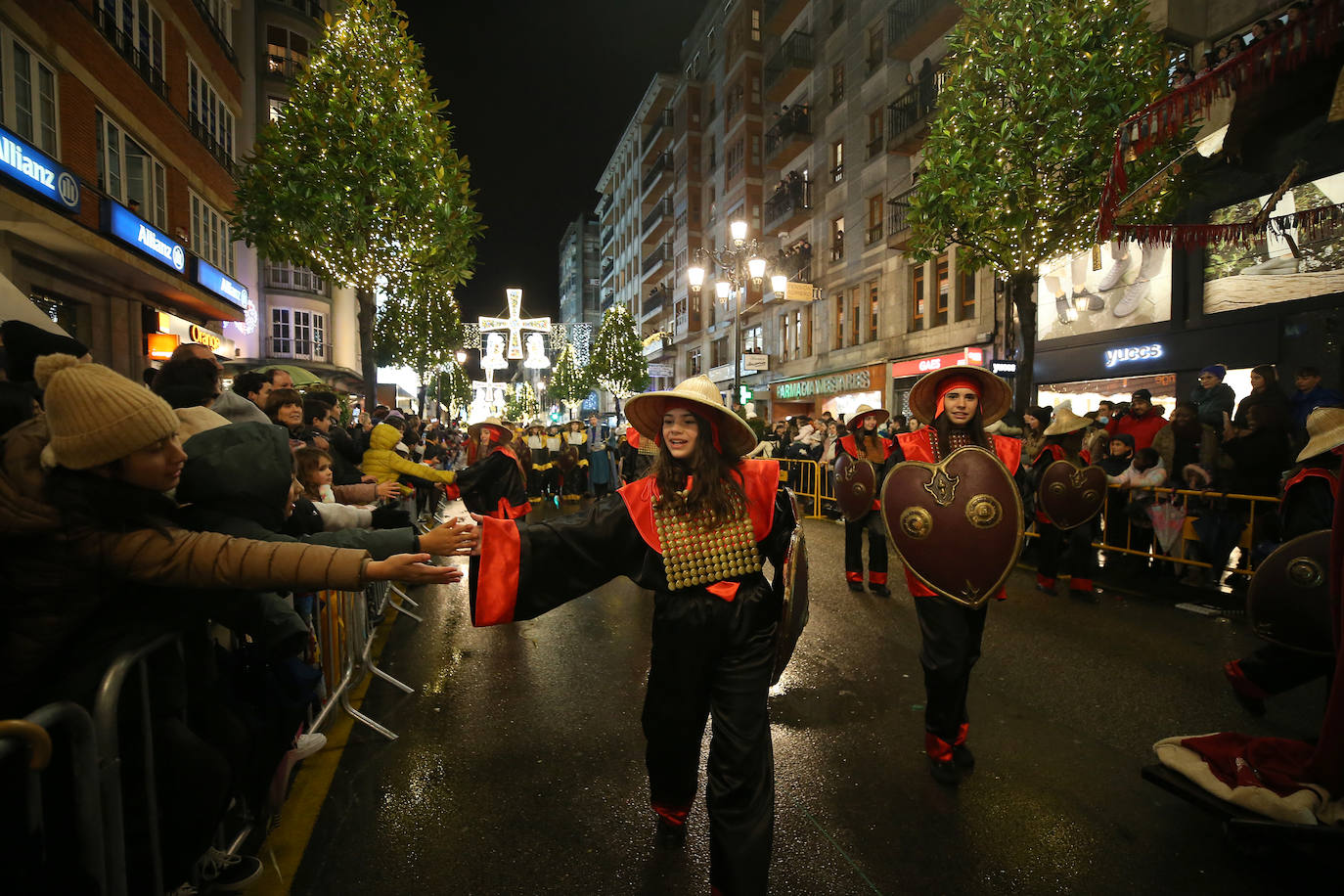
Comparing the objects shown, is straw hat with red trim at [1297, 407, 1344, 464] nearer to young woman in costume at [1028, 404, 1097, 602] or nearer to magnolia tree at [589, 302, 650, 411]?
young woman in costume at [1028, 404, 1097, 602]

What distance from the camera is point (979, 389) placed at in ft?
12.1

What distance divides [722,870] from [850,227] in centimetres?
2335

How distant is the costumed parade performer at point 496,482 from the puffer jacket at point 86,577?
505 centimetres

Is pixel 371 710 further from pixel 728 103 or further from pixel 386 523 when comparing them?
pixel 728 103

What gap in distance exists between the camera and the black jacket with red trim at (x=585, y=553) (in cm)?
246

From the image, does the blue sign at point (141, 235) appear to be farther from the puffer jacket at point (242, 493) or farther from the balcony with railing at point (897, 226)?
the balcony with railing at point (897, 226)

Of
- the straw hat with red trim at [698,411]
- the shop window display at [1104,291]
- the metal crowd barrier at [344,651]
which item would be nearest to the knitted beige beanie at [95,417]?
the straw hat with red trim at [698,411]

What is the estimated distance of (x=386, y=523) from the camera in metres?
3.45

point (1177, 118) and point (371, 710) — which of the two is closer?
point (371, 710)

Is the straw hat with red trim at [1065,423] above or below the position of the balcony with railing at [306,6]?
below

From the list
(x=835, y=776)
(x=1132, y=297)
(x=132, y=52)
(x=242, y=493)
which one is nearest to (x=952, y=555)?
(x=835, y=776)

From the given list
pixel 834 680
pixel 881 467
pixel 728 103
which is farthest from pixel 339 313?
pixel 834 680

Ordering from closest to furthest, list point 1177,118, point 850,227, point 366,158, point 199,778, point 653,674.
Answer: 1. point 199,778
2. point 653,674
3. point 1177,118
4. point 366,158
5. point 850,227

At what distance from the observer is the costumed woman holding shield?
319 centimetres
